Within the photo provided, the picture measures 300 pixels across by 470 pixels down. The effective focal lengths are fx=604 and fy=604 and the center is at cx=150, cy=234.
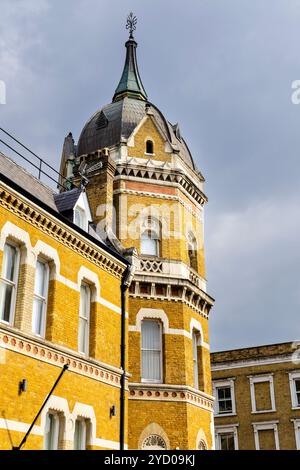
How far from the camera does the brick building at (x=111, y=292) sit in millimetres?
15984

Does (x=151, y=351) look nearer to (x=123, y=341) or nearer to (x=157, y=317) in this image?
(x=157, y=317)

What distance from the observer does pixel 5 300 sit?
15758 millimetres

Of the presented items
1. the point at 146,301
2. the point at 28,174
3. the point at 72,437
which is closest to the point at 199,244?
the point at 146,301

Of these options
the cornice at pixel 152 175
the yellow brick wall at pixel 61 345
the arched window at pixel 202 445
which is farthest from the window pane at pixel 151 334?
the cornice at pixel 152 175

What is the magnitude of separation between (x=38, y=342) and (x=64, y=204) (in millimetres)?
5927

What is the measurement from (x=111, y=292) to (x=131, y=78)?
16831 mm

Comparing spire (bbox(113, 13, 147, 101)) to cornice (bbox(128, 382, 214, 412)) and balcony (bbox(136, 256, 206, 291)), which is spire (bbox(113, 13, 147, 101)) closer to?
balcony (bbox(136, 256, 206, 291))

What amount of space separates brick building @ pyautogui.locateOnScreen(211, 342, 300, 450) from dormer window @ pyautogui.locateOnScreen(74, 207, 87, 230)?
945 inches

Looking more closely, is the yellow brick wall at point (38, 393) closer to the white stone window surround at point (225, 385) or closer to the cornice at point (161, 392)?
the cornice at point (161, 392)

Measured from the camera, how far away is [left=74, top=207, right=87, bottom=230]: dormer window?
2030 cm

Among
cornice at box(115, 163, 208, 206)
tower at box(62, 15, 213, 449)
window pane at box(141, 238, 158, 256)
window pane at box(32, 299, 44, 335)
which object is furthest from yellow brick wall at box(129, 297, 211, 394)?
window pane at box(32, 299, 44, 335)

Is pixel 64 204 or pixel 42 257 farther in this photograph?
pixel 64 204

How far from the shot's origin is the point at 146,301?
23797mm
